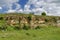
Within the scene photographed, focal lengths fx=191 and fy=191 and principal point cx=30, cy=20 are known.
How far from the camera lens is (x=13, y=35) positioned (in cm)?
2784

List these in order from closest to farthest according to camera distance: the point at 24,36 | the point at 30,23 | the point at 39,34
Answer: the point at 24,36 < the point at 39,34 < the point at 30,23

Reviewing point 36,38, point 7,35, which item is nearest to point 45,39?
point 36,38

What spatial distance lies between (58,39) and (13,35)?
22.0 ft

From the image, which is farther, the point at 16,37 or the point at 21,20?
the point at 21,20

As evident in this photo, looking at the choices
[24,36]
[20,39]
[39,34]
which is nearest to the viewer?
[20,39]

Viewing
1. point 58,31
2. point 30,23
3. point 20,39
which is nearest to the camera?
point 20,39

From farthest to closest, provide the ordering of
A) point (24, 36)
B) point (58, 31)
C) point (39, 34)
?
point (58, 31), point (39, 34), point (24, 36)

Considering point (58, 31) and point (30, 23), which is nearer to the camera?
point (58, 31)

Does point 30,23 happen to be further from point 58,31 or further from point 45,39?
point 45,39

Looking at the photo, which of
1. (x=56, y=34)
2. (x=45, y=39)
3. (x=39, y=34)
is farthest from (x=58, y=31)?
(x=45, y=39)

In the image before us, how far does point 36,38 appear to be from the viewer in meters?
27.4

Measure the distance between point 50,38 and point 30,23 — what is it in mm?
15680

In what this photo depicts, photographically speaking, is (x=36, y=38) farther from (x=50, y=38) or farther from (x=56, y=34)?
(x=56, y=34)

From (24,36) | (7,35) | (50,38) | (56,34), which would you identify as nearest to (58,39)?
(50,38)
